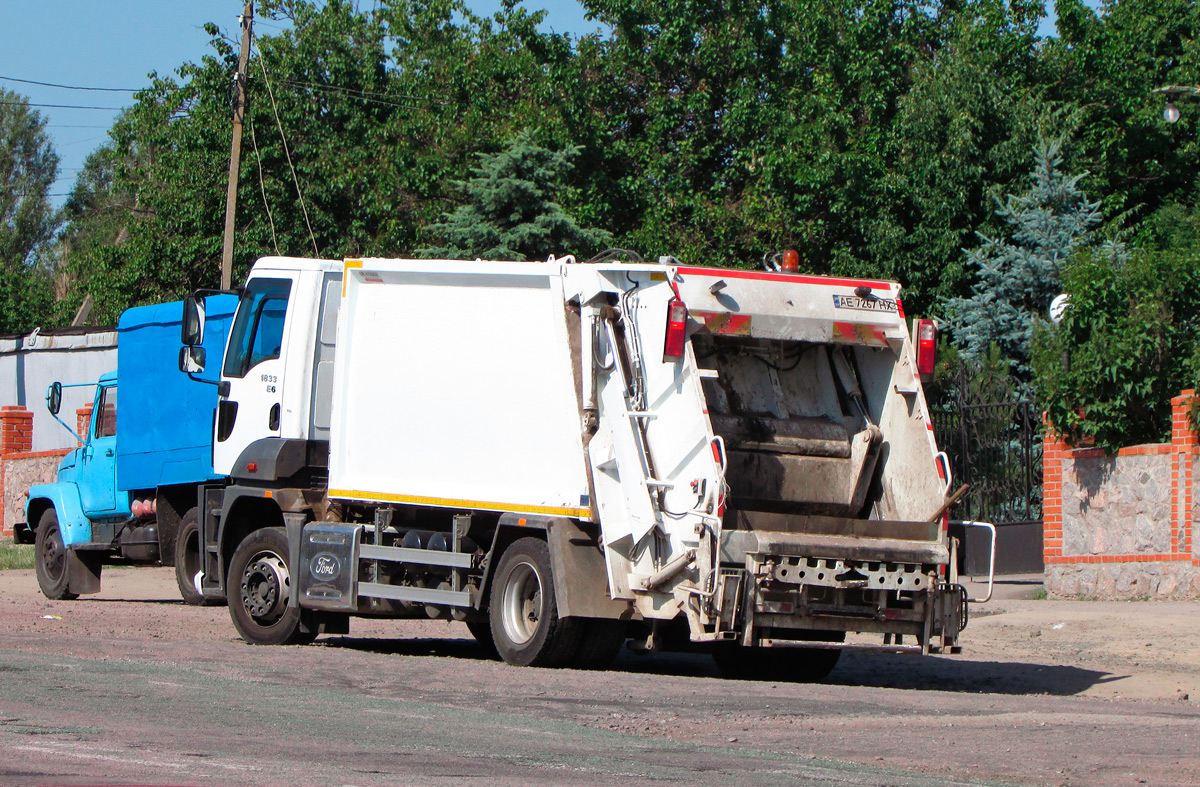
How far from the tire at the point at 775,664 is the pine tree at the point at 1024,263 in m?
16.0

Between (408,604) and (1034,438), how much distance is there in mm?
10996

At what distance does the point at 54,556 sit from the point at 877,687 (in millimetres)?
11330

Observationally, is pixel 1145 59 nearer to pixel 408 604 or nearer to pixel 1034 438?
pixel 1034 438

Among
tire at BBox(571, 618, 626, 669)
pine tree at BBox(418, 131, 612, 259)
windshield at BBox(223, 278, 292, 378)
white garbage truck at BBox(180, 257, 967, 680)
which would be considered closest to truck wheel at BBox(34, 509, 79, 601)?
windshield at BBox(223, 278, 292, 378)

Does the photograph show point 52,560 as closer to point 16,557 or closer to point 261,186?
point 16,557

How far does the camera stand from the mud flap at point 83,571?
58.6 ft

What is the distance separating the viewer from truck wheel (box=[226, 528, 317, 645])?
12117 millimetres

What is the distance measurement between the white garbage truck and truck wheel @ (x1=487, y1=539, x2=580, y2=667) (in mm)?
18

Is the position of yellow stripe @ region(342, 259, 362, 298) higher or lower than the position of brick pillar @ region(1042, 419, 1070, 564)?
higher

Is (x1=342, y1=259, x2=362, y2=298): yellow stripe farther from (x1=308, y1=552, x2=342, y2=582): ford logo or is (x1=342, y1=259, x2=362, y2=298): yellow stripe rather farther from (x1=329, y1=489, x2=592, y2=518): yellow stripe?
(x1=308, y1=552, x2=342, y2=582): ford logo

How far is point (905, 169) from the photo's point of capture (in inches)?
1219

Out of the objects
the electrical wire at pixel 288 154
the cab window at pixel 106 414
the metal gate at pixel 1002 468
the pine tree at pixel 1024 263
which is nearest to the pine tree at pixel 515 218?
the pine tree at pixel 1024 263

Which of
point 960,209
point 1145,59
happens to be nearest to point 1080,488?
point 960,209

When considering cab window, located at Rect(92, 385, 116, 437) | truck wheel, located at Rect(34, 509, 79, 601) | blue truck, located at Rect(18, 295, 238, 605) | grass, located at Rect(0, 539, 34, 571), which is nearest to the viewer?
blue truck, located at Rect(18, 295, 238, 605)
